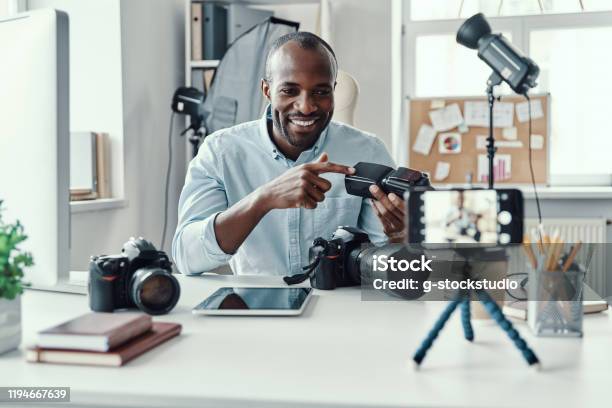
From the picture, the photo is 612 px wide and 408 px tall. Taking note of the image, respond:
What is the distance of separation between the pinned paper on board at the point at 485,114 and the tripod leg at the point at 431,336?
9.03 ft

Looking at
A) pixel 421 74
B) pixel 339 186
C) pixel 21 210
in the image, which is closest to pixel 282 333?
pixel 21 210

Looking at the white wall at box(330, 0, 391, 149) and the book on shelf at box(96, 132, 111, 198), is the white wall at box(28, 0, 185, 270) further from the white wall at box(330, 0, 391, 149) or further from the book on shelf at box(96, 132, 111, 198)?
the white wall at box(330, 0, 391, 149)

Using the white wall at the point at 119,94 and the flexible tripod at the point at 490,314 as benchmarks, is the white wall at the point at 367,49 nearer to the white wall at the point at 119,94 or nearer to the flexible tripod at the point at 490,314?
the white wall at the point at 119,94

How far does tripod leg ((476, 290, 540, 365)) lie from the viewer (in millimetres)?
696

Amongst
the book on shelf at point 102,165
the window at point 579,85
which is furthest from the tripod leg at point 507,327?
the window at point 579,85

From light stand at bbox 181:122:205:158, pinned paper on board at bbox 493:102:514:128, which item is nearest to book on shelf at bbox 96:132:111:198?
light stand at bbox 181:122:205:158

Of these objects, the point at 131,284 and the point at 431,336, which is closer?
the point at 431,336

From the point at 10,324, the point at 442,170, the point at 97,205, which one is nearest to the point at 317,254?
the point at 10,324

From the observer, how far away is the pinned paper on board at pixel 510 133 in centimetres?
331

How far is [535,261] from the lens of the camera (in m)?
0.81

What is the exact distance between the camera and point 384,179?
117 centimetres

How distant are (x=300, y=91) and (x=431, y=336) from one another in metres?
0.96

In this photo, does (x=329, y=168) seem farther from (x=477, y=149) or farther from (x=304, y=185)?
(x=477, y=149)

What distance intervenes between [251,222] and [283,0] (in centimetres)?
198
